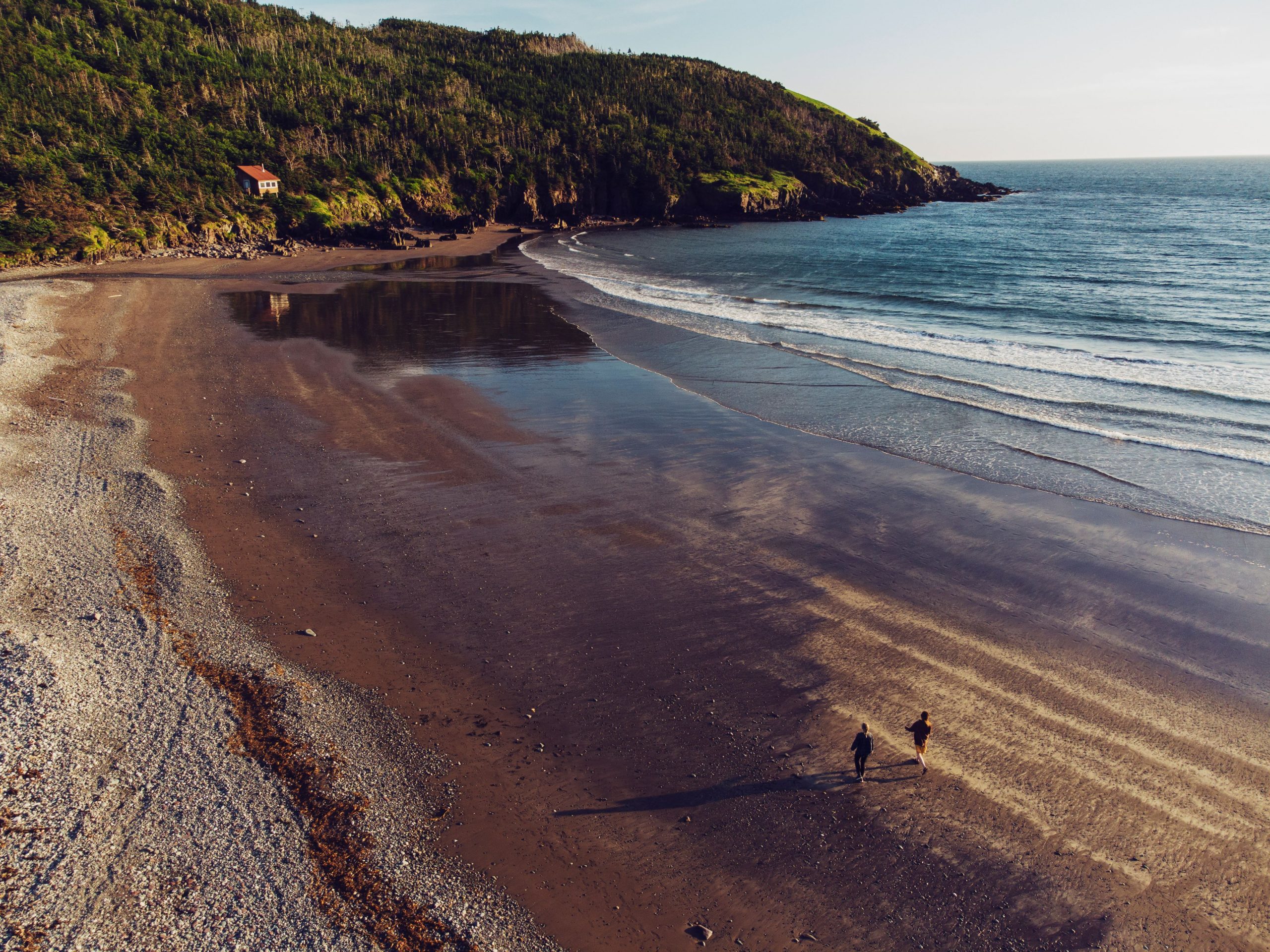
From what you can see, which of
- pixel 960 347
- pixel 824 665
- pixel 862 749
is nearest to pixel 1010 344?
pixel 960 347

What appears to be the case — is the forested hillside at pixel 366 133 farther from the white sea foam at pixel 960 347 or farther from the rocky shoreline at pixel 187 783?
the rocky shoreline at pixel 187 783

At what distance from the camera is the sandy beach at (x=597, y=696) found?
7.29m

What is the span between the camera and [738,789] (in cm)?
873

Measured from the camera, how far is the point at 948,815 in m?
8.45

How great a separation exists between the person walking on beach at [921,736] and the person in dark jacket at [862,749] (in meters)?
0.57

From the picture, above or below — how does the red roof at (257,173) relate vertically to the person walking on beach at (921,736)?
above

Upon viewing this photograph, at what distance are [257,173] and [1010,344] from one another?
58.0 meters

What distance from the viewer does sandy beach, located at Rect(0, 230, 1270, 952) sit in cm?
729

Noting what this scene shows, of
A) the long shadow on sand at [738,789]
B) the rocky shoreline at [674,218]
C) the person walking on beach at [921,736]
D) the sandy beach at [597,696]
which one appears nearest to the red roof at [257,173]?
the rocky shoreline at [674,218]

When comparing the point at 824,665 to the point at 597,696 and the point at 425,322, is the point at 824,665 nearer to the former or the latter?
the point at 597,696

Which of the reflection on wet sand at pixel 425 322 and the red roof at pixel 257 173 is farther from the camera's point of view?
the red roof at pixel 257 173

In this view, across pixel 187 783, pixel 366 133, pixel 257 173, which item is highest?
pixel 366 133

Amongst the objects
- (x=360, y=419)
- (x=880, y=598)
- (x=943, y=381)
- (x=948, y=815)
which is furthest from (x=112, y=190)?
(x=948, y=815)

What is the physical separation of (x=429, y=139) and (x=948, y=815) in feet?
284
